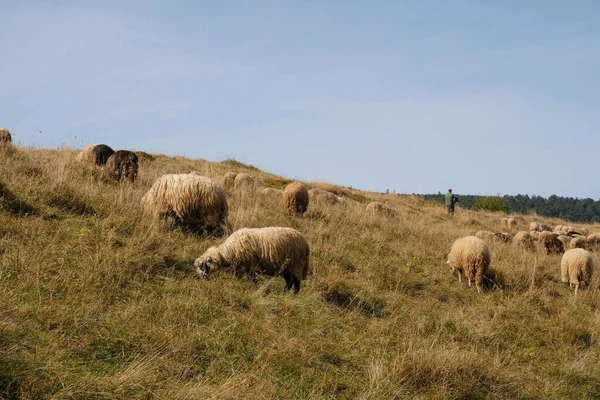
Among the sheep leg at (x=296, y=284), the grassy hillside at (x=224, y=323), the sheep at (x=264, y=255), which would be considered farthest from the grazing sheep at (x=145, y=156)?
the sheep leg at (x=296, y=284)

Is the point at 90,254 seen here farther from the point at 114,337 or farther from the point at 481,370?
the point at 481,370

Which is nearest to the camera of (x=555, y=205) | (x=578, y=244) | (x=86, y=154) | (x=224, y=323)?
(x=224, y=323)

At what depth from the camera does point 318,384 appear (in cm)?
462

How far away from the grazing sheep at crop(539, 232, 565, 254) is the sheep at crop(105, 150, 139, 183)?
1496cm

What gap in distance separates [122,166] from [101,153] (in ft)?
6.32

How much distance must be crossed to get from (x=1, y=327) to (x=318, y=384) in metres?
2.67

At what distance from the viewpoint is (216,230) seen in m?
8.88

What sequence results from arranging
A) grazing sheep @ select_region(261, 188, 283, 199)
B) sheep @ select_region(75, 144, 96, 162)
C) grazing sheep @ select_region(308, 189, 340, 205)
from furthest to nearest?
grazing sheep @ select_region(308, 189, 340, 205), grazing sheep @ select_region(261, 188, 283, 199), sheep @ select_region(75, 144, 96, 162)

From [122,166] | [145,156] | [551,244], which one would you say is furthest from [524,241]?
[145,156]

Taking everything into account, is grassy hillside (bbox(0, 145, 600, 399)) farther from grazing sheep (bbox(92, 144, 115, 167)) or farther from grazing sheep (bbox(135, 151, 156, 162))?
grazing sheep (bbox(135, 151, 156, 162))

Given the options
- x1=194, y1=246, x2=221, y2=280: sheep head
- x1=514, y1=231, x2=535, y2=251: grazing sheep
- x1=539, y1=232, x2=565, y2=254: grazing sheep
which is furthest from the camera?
x1=539, y1=232, x2=565, y2=254: grazing sheep

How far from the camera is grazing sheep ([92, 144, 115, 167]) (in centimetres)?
1285

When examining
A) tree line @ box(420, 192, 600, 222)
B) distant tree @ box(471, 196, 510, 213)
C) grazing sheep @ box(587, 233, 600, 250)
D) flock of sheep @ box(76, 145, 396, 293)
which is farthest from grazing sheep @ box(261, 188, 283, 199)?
tree line @ box(420, 192, 600, 222)

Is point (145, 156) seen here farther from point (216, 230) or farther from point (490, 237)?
point (216, 230)
